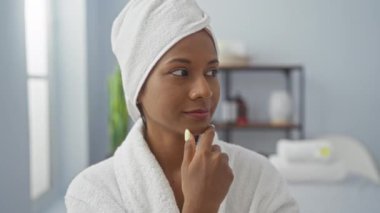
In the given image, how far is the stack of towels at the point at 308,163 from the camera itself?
208 centimetres

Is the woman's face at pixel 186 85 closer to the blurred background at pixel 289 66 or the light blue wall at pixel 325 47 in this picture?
the blurred background at pixel 289 66

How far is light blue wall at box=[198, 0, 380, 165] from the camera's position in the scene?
2957 mm

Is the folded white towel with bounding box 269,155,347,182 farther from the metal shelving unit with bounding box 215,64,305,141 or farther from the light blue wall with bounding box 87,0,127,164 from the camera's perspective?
the light blue wall with bounding box 87,0,127,164

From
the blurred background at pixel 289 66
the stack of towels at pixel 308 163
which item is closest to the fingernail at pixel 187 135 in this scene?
the stack of towels at pixel 308 163

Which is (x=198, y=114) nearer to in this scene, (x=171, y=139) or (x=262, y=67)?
(x=171, y=139)

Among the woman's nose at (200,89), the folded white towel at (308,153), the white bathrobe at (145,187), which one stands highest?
the woman's nose at (200,89)

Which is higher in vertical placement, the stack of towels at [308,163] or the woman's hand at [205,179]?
the woman's hand at [205,179]

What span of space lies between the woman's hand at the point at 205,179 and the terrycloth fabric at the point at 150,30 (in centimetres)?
16

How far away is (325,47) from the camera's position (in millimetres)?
2979

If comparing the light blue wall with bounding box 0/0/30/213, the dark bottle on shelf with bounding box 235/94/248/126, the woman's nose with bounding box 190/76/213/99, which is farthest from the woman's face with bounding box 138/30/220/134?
the dark bottle on shelf with bounding box 235/94/248/126

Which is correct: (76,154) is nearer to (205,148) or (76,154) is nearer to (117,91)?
(117,91)

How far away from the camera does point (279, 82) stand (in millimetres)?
3053

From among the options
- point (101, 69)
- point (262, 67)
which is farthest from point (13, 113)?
point (262, 67)

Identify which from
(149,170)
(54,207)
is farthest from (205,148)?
(54,207)
